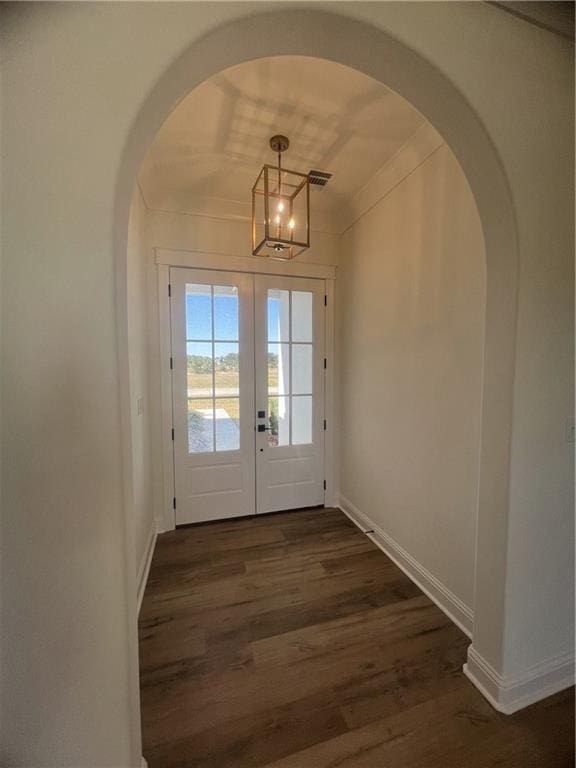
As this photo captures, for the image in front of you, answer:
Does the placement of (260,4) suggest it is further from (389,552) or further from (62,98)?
(389,552)

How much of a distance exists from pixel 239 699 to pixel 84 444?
1321mm

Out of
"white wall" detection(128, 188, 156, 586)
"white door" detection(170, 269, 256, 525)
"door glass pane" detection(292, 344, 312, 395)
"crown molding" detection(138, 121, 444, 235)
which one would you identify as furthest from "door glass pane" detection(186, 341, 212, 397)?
"crown molding" detection(138, 121, 444, 235)

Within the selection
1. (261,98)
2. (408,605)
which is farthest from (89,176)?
(408,605)

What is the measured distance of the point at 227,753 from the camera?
1.13m

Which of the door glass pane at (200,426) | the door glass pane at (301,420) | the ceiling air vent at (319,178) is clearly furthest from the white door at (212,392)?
the ceiling air vent at (319,178)

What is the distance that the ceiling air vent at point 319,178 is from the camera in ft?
7.39

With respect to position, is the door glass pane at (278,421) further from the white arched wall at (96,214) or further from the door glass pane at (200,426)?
the white arched wall at (96,214)

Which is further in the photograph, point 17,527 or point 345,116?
point 345,116

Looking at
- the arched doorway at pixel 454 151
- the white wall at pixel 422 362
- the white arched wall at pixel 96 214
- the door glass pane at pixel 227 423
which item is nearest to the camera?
the white arched wall at pixel 96 214

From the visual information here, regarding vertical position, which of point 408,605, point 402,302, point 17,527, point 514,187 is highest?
point 514,187

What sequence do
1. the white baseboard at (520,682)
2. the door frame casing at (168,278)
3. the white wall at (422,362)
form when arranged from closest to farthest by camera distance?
the white baseboard at (520,682), the white wall at (422,362), the door frame casing at (168,278)

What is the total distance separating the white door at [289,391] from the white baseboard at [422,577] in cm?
64

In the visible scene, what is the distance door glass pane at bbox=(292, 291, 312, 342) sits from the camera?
290 centimetres

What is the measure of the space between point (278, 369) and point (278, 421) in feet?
1.60
